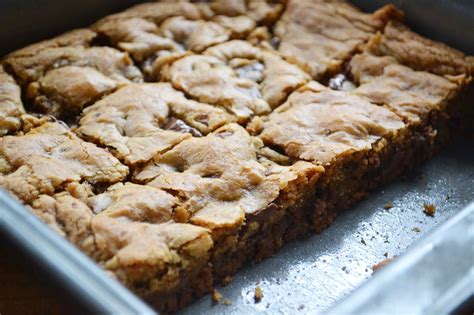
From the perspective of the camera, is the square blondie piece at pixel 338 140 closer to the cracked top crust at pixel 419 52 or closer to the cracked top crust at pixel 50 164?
the cracked top crust at pixel 419 52

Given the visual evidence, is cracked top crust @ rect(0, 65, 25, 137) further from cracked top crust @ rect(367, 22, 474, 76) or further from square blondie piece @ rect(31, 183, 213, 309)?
cracked top crust @ rect(367, 22, 474, 76)

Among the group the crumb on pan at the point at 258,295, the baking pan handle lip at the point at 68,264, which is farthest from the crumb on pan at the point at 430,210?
the baking pan handle lip at the point at 68,264

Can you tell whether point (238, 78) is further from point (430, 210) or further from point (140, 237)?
point (140, 237)

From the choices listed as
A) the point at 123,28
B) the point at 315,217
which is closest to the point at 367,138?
the point at 315,217

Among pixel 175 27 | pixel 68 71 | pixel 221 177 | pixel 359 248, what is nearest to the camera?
pixel 221 177

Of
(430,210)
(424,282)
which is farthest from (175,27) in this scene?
(424,282)
